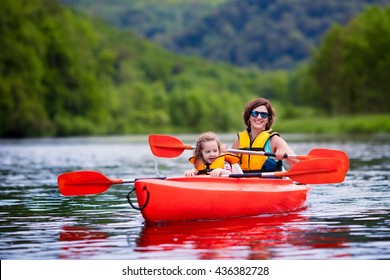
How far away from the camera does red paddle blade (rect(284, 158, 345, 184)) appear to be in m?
12.2

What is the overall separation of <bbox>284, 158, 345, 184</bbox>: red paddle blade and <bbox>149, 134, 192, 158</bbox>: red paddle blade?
109 inches

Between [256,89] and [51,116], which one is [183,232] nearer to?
[51,116]

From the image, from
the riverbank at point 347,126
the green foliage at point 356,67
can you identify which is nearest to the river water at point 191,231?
the riverbank at point 347,126

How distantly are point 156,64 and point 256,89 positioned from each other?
92.5ft

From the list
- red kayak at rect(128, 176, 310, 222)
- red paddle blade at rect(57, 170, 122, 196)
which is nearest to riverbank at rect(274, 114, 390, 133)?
red kayak at rect(128, 176, 310, 222)

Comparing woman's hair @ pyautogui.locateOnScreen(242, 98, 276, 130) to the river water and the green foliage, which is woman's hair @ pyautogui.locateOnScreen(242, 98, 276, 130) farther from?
the green foliage

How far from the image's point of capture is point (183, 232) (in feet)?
35.9

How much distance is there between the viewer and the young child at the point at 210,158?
12086 millimetres

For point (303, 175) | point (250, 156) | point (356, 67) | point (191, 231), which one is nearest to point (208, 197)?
point (191, 231)

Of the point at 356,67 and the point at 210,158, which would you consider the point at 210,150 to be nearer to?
the point at 210,158

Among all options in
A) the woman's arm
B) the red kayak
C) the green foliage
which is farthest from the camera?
the green foliage

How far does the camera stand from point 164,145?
14.6 meters

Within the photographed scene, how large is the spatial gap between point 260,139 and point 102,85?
68524mm
